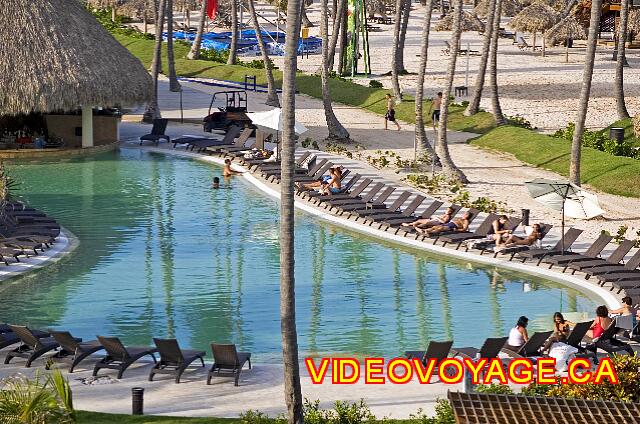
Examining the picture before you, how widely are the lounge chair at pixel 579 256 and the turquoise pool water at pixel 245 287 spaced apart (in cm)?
83

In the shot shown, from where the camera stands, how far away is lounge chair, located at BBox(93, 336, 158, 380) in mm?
19219

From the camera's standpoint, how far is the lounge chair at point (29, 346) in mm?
19734

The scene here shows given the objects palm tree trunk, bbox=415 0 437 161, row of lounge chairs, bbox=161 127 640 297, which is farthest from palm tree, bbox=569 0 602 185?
palm tree trunk, bbox=415 0 437 161

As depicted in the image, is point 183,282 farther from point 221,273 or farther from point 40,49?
point 40,49

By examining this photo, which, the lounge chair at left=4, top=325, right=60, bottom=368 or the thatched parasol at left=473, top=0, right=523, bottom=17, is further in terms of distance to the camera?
the thatched parasol at left=473, top=0, right=523, bottom=17

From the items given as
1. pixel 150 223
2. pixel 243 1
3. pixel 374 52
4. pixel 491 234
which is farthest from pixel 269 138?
pixel 243 1

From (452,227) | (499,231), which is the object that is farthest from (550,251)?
(452,227)

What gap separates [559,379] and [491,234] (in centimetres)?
1151

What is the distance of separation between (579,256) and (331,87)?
31592mm

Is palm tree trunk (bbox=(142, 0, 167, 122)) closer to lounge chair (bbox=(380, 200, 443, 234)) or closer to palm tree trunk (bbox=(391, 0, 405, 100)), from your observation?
palm tree trunk (bbox=(391, 0, 405, 100))

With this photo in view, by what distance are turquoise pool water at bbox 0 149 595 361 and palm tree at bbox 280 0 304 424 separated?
438cm

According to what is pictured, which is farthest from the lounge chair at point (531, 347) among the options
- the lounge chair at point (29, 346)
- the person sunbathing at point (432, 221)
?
the person sunbathing at point (432, 221)

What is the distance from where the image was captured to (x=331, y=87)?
57312mm

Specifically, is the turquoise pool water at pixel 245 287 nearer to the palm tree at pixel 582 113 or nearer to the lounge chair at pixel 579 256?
the lounge chair at pixel 579 256
